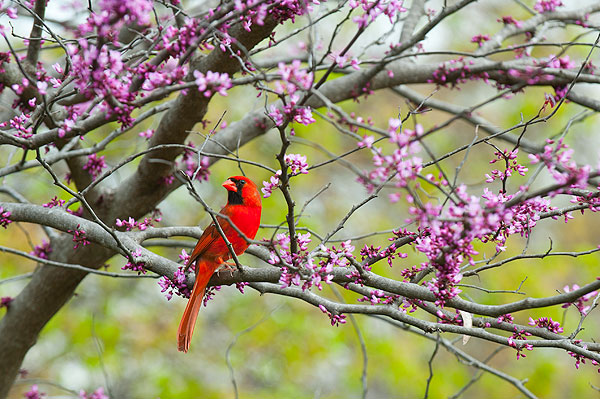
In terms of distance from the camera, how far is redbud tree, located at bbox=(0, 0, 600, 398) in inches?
80.8

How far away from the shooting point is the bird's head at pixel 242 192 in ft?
12.1

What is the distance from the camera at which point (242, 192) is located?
3752 mm

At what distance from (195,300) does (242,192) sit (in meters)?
0.77

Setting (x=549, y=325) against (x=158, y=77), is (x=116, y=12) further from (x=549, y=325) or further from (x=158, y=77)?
(x=549, y=325)

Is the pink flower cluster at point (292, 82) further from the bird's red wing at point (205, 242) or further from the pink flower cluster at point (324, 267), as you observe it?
the bird's red wing at point (205, 242)

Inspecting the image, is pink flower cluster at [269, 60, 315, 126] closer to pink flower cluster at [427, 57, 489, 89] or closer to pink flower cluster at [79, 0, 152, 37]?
pink flower cluster at [79, 0, 152, 37]

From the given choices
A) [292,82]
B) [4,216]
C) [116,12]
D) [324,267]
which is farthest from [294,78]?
[4,216]

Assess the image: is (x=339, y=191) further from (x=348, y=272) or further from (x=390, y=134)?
(x=390, y=134)

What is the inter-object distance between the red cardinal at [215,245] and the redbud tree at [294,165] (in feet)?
0.42

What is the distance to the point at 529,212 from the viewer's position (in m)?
2.65

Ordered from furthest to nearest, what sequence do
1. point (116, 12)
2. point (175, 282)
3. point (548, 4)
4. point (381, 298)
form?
point (548, 4), point (175, 282), point (381, 298), point (116, 12)

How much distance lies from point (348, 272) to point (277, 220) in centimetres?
389

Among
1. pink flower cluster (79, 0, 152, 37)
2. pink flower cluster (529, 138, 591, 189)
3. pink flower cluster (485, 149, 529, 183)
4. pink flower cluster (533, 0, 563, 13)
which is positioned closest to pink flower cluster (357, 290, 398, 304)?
pink flower cluster (485, 149, 529, 183)

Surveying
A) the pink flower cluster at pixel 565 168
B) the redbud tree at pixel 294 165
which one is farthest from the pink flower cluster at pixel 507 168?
the pink flower cluster at pixel 565 168
